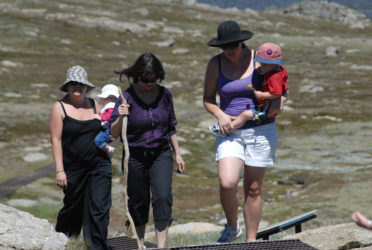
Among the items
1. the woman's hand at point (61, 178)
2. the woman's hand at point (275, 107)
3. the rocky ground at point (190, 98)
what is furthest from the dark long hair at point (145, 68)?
the rocky ground at point (190, 98)

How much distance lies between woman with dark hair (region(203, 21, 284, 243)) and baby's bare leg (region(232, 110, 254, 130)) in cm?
7

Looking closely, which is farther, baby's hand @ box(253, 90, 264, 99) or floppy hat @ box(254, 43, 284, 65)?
baby's hand @ box(253, 90, 264, 99)

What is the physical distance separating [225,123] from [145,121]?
105cm

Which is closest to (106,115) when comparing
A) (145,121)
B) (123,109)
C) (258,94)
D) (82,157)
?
(82,157)

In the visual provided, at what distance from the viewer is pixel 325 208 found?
61.1ft

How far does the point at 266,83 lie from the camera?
28.6 feet

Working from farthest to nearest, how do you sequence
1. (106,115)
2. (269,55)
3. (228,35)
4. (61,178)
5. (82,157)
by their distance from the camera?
1. (106,115)
2. (82,157)
3. (61,178)
4. (228,35)
5. (269,55)

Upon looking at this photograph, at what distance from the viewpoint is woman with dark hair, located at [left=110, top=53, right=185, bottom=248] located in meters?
8.68

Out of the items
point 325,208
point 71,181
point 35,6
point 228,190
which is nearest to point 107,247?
point 71,181

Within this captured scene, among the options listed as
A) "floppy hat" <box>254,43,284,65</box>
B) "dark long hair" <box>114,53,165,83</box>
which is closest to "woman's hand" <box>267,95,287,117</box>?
"floppy hat" <box>254,43,284,65</box>

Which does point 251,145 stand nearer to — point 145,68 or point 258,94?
point 258,94

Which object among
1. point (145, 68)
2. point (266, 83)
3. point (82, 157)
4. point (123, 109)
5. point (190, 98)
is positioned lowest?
point (190, 98)

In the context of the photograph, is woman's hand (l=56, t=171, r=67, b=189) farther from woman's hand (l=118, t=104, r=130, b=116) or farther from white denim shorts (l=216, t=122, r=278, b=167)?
white denim shorts (l=216, t=122, r=278, b=167)

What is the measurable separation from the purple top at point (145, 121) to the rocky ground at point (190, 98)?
6.65m
